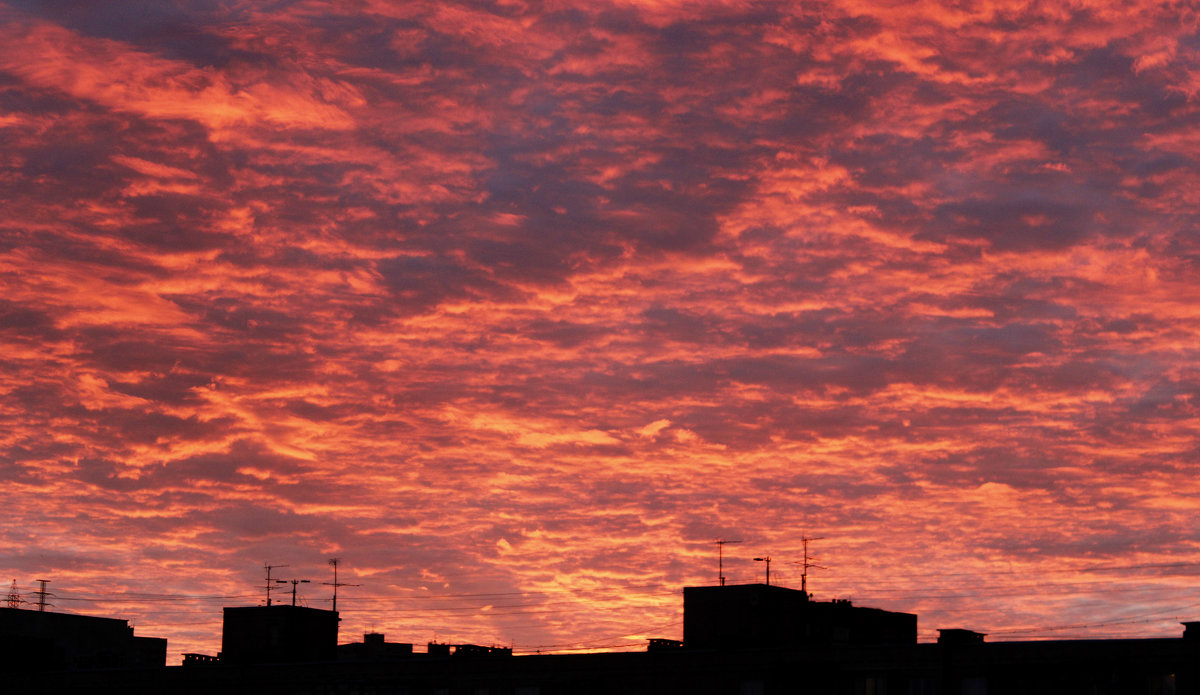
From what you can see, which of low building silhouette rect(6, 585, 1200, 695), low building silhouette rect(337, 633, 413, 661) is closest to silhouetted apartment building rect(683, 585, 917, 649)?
low building silhouette rect(6, 585, 1200, 695)

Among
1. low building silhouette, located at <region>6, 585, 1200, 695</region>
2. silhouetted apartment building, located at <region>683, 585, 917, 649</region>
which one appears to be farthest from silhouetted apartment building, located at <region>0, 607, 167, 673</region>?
silhouetted apartment building, located at <region>683, 585, 917, 649</region>

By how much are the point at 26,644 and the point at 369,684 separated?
147 ft

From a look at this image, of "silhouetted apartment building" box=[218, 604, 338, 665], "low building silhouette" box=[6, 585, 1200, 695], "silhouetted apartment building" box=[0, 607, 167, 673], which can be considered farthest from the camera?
"silhouetted apartment building" box=[218, 604, 338, 665]

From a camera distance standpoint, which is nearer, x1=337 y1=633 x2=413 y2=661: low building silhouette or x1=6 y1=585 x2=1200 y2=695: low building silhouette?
x1=6 y1=585 x2=1200 y2=695: low building silhouette

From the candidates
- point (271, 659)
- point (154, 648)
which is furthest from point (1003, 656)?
point (154, 648)

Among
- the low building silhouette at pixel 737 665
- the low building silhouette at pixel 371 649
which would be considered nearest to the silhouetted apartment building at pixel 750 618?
the low building silhouette at pixel 737 665

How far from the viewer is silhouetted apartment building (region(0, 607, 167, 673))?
145825mm

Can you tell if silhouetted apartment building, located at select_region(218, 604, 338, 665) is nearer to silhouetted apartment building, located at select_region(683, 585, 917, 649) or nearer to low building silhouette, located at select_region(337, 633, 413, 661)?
low building silhouette, located at select_region(337, 633, 413, 661)

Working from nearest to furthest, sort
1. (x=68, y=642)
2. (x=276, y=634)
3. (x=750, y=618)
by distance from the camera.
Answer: (x=750, y=618) < (x=276, y=634) < (x=68, y=642)

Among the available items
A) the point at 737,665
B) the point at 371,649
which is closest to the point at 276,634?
the point at 371,649

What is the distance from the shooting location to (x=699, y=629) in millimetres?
130875

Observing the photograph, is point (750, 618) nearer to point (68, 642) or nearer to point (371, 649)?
point (371, 649)

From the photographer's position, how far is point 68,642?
17462 cm

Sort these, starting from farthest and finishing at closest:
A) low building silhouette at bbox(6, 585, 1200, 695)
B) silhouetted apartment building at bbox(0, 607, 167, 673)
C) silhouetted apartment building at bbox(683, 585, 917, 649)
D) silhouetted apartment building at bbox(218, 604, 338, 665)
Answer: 1. silhouetted apartment building at bbox(218, 604, 338, 665)
2. silhouetted apartment building at bbox(0, 607, 167, 673)
3. silhouetted apartment building at bbox(683, 585, 917, 649)
4. low building silhouette at bbox(6, 585, 1200, 695)
